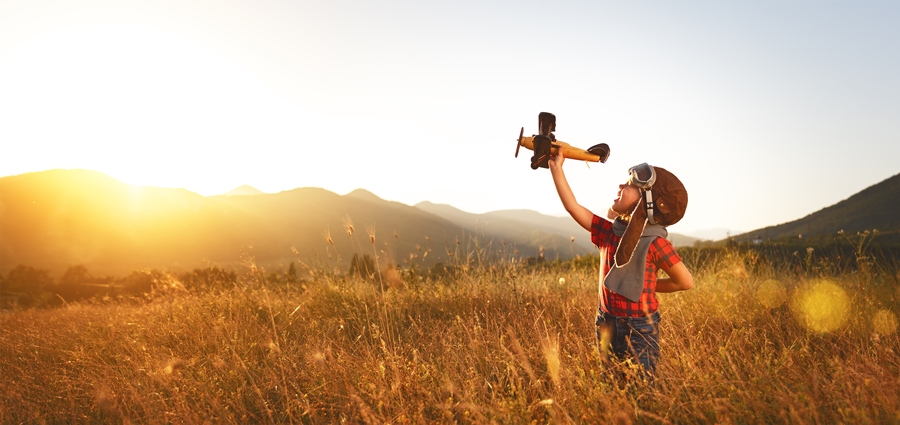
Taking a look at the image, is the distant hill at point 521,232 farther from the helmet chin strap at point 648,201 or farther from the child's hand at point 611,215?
the helmet chin strap at point 648,201

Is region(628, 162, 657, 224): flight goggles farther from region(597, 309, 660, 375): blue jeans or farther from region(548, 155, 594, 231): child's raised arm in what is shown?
region(597, 309, 660, 375): blue jeans

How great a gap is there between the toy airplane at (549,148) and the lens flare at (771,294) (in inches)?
149

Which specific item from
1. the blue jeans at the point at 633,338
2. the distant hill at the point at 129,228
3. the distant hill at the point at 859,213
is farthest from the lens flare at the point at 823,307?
the distant hill at the point at 859,213

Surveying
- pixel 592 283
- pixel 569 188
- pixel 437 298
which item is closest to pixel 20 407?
pixel 437 298

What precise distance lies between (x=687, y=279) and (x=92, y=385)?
4.67m

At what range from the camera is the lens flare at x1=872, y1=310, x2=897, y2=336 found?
3838mm

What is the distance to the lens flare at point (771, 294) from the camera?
198 inches

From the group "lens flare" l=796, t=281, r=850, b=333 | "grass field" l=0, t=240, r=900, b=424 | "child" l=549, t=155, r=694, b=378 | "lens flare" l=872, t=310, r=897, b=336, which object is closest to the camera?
"grass field" l=0, t=240, r=900, b=424

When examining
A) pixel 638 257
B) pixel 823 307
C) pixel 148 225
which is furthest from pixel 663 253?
pixel 148 225

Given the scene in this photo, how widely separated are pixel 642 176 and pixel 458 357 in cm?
190

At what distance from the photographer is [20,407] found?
3689mm

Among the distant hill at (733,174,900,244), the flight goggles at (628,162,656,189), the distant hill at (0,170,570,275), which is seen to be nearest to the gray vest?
the flight goggles at (628,162,656,189)

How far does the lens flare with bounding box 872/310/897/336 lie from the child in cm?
264

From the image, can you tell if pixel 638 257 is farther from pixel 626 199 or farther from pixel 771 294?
pixel 771 294
